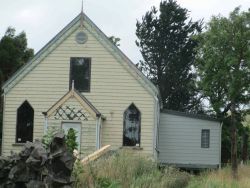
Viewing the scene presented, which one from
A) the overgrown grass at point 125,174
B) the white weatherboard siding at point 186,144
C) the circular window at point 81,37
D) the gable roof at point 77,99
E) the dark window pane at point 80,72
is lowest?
the overgrown grass at point 125,174

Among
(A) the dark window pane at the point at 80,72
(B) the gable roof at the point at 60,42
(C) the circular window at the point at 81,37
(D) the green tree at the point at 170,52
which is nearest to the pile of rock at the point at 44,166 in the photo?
(B) the gable roof at the point at 60,42

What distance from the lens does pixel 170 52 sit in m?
53.6

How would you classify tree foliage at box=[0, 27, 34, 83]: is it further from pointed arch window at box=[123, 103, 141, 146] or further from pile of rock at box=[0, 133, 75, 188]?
pile of rock at box=[0, 133, 75, 188]

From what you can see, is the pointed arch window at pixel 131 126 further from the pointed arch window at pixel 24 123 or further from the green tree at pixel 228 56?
the pointed arch window at pixel 24 123

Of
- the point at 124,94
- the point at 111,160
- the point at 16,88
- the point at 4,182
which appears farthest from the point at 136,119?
the point at 4,182

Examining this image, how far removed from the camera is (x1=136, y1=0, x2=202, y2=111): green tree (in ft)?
171

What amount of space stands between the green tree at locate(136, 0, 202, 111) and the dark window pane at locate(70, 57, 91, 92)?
20.1 meters

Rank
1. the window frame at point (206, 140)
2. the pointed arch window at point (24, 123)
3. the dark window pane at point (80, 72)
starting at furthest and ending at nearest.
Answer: the window frame at point (206, 140) → the dark window pane at point (80, 72) → the pointed arch window at point (24, 123)

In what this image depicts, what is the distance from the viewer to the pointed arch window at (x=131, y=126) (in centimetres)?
Answer: 3038

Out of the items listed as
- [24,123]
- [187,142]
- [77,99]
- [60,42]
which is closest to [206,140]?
[187,142]

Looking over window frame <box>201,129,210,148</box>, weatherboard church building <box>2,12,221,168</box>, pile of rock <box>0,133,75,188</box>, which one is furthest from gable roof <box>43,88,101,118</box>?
pile of rock <box>0,133,75,188</box>

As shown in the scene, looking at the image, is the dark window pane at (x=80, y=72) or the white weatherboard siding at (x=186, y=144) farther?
the white weatherboard siding at (x=186, y=144)

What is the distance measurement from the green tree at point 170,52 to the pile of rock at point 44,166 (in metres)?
39.8

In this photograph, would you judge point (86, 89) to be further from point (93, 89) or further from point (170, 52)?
point (170, 52)
